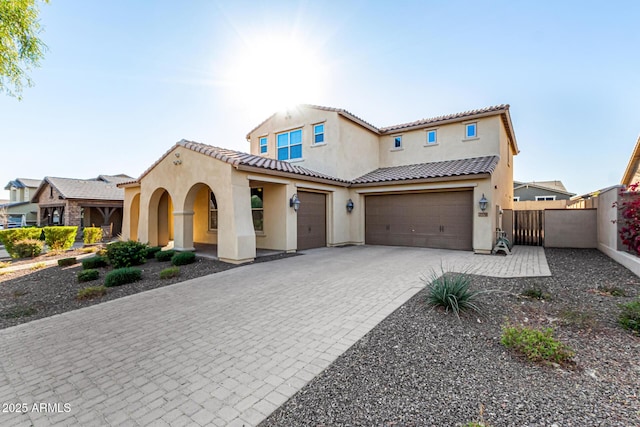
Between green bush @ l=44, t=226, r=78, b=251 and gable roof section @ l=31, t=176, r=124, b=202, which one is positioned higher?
gable roof section @ l=31, t=176, r=124, b=202

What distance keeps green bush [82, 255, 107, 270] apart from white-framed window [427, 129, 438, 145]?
15.6 m

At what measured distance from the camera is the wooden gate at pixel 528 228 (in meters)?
13.7

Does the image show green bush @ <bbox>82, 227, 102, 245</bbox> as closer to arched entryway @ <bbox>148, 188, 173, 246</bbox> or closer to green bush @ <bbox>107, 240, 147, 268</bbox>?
arched entryway @ <bbox>148, 188, 173, 246</bbox>

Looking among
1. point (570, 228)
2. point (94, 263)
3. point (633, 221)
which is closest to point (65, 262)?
point (94, 263)

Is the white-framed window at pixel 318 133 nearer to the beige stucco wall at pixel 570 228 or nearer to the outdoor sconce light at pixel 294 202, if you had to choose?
the outdoor sconce light at pixel 294 202

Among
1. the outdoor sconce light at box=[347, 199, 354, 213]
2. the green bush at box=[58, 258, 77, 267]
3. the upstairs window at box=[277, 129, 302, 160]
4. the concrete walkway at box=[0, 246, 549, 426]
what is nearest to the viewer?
the concrete walkway at box=[0, 246, 549, 426]

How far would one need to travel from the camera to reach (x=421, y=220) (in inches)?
521

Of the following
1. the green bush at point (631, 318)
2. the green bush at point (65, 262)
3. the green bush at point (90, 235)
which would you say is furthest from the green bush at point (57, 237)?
the green bush at point (631, 318)

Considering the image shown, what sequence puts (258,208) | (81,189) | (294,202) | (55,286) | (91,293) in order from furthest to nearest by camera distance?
(81,189)
(258,208)
(294,202)
(55,286)
(91,293)

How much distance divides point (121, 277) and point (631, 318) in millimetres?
10226

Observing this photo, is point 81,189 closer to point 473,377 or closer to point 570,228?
point 473,377

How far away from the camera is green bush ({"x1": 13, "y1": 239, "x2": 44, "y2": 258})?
42.5ft

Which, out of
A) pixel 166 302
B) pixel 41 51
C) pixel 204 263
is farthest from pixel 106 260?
pixel 41 51

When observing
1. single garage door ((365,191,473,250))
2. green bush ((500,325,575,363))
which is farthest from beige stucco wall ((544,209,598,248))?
green bush ((500,325,575,363))
